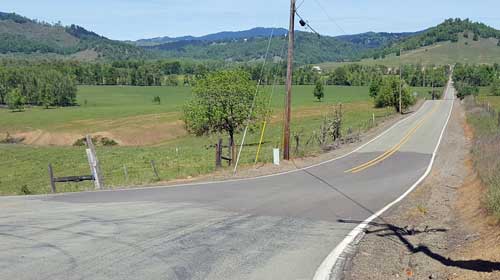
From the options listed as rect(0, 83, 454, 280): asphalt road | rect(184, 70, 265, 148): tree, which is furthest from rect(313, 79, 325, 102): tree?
rect(0, 83, 454, 280): asphalt road

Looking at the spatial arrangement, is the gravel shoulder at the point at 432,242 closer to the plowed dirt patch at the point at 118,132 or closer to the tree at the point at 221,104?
the tree at the point at 221,104

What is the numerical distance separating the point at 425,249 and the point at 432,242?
683 millimetres

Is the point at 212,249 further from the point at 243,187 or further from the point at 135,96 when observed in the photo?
the point at 135,96

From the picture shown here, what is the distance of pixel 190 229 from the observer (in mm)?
10773

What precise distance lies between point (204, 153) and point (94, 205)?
112ft

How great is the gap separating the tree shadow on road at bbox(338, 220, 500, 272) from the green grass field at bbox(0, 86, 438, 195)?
10953 mm

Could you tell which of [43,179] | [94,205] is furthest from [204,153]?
[94,205]

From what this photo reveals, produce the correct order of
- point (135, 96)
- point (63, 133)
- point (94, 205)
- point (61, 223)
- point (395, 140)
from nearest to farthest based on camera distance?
point (61, 223), point (94, 205), point (395, 140), point (63, 133), point (135, 96)

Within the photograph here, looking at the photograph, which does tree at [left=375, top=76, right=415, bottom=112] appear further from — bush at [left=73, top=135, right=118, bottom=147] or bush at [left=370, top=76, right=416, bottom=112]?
bush at [left=73, top=135, right=118, bottom=147]

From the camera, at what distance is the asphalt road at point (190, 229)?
810 cm

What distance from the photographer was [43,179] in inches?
1401

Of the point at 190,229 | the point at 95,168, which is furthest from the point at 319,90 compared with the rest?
the point at 190,229

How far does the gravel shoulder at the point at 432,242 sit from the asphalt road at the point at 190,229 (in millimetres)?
691

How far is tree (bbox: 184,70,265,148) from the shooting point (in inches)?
1788
